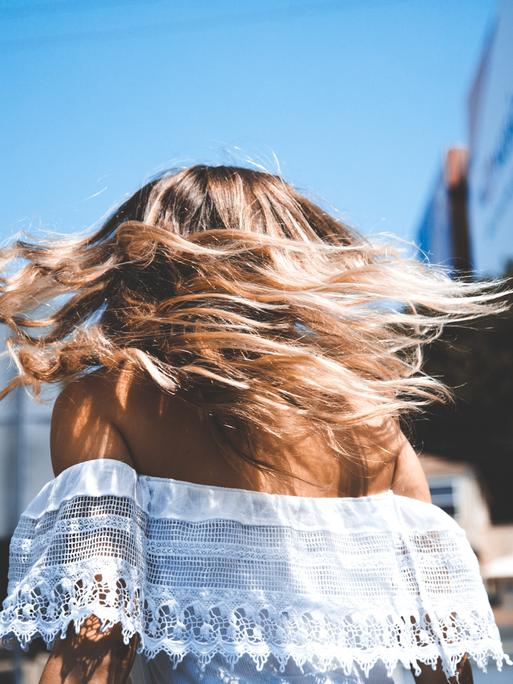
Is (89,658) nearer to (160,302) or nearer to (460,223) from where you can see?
(160,302)

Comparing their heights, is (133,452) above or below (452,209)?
above

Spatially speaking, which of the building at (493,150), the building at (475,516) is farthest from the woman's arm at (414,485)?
the building at (475,516)

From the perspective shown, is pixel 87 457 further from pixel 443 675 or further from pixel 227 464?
pixel 443 675

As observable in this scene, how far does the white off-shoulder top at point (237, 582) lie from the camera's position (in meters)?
0.93

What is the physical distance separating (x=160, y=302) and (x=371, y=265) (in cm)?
35

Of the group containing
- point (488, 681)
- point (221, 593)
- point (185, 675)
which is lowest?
point (488, 681)

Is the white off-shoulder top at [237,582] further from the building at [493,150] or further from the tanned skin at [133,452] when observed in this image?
the building at [493,150]

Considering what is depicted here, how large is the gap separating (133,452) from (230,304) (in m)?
0.26

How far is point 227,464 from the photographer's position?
1.02 m

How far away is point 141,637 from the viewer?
93 centimetres

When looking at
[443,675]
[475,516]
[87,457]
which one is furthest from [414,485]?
[475,516]

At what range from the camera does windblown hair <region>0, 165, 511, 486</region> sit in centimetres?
103

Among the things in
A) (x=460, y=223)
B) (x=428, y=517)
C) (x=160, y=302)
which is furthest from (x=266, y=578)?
(x=460, y=223)

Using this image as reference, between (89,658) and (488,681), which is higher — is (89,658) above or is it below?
above
